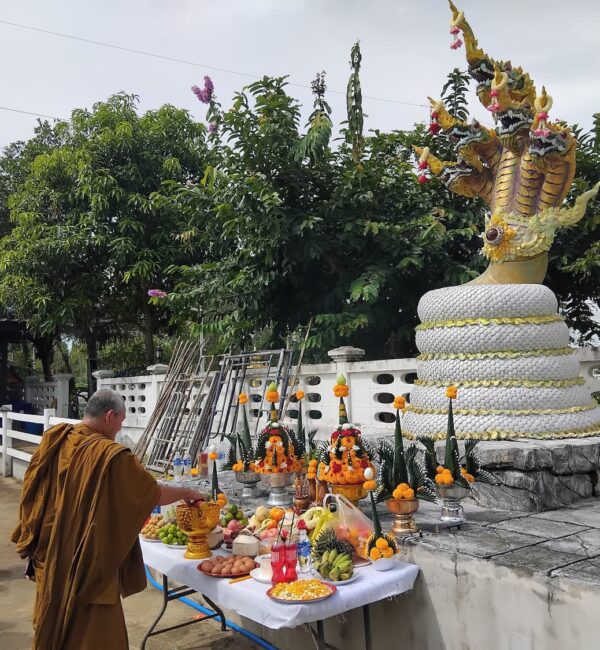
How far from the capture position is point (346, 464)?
3520 mm

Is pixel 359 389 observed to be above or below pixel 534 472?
above

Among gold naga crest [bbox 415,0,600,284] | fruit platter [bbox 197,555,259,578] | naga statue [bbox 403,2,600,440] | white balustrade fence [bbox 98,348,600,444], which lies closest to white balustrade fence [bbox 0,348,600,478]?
white balustrade fence [bbox 98,348,600,444]

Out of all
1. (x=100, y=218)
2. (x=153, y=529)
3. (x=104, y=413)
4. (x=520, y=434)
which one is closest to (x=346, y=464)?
(x=153, y=529)

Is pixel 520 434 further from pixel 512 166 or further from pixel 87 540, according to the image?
pixel 87 540

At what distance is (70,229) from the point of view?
40.0ft

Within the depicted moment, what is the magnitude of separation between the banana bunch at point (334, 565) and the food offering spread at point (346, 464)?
0.60 metres

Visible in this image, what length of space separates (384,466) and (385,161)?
20.6ft

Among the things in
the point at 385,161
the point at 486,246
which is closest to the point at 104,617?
the point at 486,246

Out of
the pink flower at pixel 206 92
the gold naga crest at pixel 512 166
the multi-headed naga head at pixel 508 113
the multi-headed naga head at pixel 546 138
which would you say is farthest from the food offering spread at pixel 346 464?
the pink flower at pixel 206 92

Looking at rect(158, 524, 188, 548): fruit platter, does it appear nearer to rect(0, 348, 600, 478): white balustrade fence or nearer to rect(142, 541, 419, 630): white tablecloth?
rect(142, 541, 419, 630): white tablecloth

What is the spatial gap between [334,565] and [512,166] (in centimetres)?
376

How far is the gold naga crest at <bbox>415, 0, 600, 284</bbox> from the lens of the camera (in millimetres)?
4844

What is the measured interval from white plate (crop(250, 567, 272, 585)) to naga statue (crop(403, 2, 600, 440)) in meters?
2.12

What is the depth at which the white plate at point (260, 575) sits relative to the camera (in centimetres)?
287
